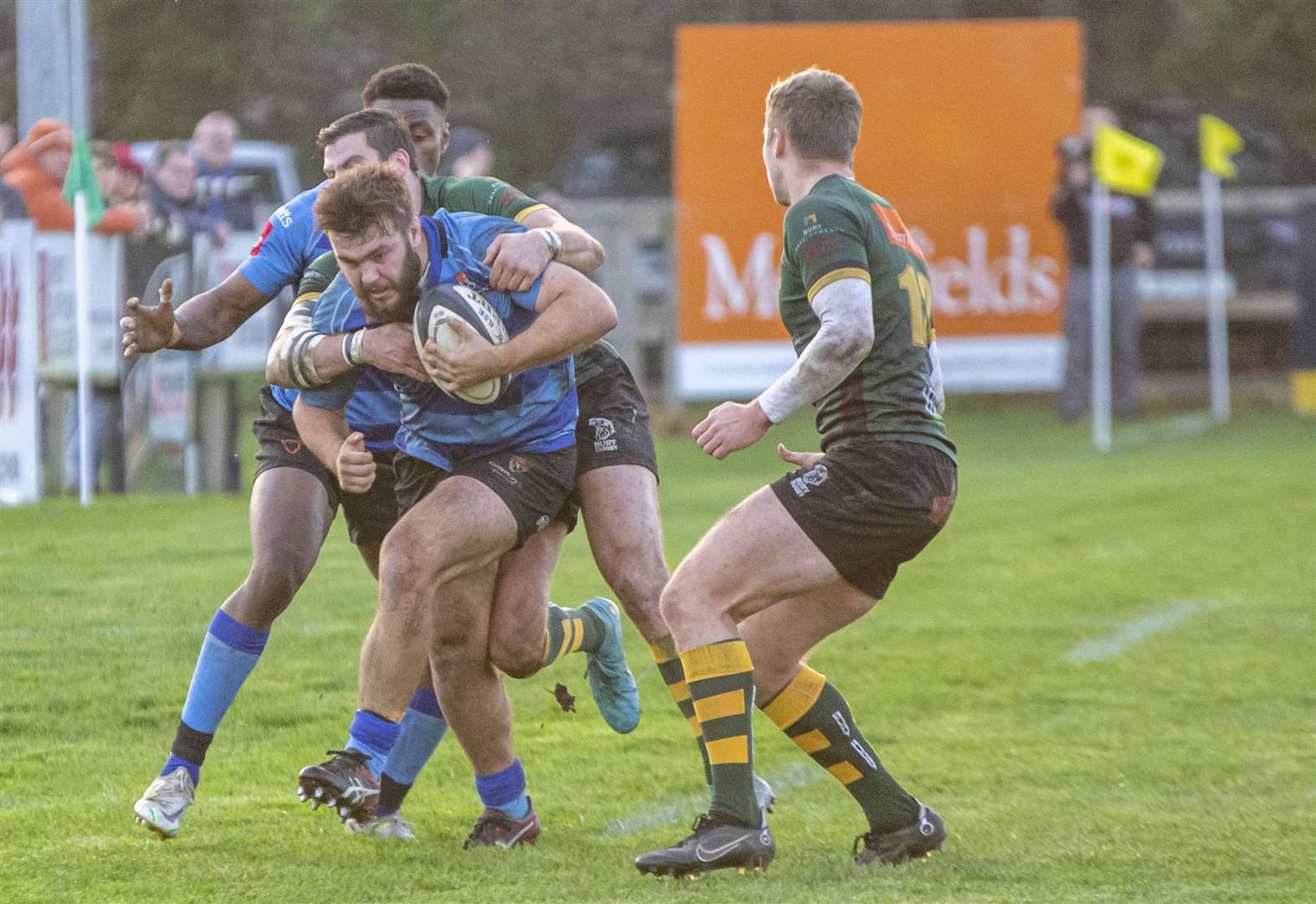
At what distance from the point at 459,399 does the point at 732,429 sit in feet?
2.53

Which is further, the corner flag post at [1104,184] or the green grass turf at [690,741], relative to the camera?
the corner flag post at [1104,184]

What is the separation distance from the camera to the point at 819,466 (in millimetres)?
4934

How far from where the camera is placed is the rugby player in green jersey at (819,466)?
479 centimetres

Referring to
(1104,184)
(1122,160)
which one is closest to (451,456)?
(1104,184)

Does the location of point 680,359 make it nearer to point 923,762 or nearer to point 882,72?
point 882,72

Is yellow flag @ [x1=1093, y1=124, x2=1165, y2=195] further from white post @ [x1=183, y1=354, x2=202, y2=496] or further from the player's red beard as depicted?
the player's red beard

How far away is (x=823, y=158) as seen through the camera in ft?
16.3

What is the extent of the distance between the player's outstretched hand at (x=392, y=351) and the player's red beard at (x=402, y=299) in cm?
5

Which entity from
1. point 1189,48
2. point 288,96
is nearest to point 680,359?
point 288,96

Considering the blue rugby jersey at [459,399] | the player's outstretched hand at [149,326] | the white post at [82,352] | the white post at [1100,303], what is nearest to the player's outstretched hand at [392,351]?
the blue rugby jersey at [459,399]

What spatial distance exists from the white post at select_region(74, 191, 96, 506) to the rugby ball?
5.11m

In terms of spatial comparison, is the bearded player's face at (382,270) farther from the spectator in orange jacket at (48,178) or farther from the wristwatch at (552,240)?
the spectator in orange jacket at (48,178)

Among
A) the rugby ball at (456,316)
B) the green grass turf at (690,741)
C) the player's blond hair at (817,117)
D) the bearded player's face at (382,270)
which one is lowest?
the green grass turf at (690,741)

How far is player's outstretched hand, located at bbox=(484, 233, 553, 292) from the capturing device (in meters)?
4.97
